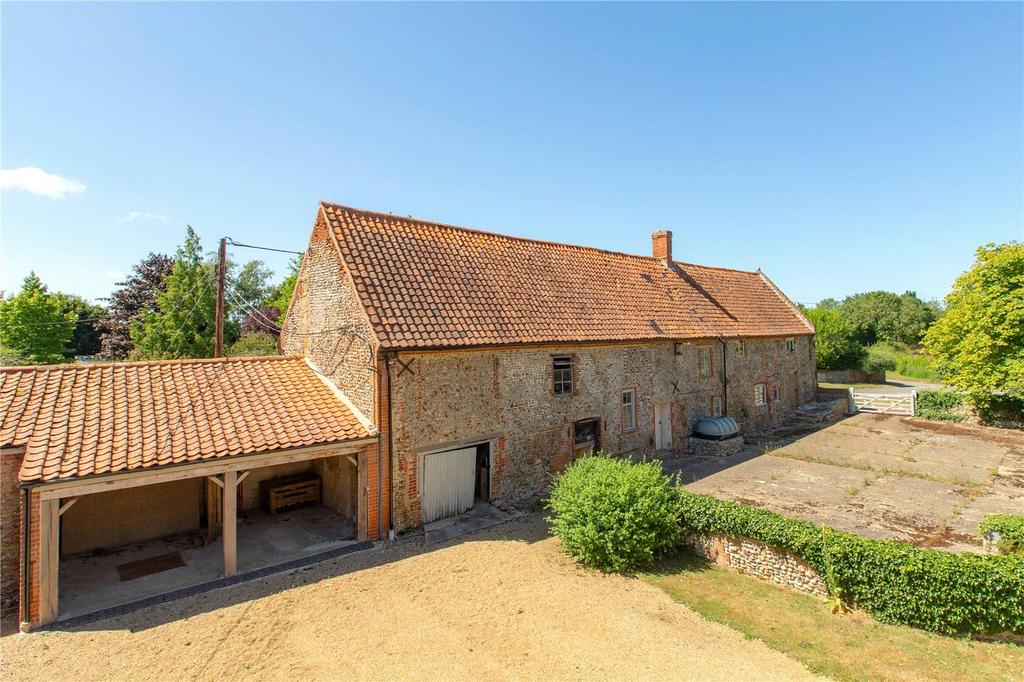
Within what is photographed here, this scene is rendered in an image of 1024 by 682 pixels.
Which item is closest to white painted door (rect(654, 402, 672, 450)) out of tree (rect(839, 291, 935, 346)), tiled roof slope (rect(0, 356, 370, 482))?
tiled roof slope (rect(0, 356, 370, 482))

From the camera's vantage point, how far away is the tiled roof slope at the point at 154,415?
29.9 ft

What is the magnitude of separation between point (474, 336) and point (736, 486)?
9.72 m

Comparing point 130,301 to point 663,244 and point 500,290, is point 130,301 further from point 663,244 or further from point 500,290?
point 663,244

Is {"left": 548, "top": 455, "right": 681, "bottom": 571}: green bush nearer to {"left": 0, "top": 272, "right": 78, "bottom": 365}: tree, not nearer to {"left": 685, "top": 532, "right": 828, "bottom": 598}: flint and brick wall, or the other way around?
{"left": 685, "top": 532, "right": 828, "bottom": 598}: flint and brick wall

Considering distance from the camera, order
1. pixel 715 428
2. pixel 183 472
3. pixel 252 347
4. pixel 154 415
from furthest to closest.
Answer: pixel 252 347, pixel 715 428, pixel 154 415, pixel 183 472

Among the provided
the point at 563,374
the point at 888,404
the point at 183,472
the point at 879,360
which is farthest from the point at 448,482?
the point at 879,360

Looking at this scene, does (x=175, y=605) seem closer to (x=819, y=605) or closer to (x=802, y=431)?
(x=819, y=605)

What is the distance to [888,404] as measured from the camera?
31.1 metres

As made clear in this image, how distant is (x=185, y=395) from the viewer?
37.8 feet

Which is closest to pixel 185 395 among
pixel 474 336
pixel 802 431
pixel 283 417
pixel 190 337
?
pixel 283 417

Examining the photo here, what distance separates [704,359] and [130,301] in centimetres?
3588

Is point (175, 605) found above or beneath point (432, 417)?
beneath

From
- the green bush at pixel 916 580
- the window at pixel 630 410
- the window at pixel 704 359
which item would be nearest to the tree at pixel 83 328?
the window at pixel 630 410

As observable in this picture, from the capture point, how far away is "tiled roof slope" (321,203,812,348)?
13281mm
